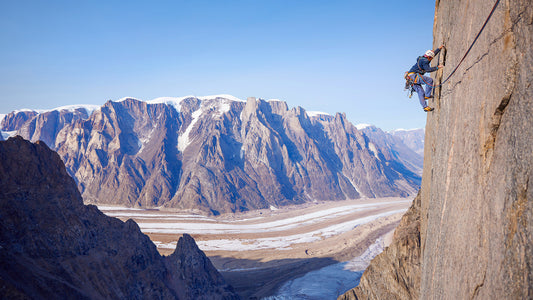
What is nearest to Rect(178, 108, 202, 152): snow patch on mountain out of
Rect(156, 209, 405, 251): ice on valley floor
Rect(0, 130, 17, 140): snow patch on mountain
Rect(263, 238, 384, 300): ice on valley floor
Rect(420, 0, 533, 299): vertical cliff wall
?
Rect(0, 130, 17, 140): snow patch on mountain

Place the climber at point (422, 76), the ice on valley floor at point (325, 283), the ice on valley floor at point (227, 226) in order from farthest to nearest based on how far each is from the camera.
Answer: the ice on valley floor at point (227, 226), the ice on valley floor at point (325, 283), the climber at point (422, 76)

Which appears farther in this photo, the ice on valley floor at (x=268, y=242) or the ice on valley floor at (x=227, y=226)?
the ice on valley floor at (x=227, y=226)

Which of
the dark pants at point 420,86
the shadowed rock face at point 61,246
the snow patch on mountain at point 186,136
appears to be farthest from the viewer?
the snow patch on mountain at point 186,136

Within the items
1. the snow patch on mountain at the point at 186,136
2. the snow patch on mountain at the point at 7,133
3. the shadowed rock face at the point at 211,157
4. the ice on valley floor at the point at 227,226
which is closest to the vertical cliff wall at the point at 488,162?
the ice on valley floor at the point at 227,226

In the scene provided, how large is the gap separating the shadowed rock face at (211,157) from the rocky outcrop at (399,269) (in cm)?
10895

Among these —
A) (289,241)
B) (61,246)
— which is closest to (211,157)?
(289,241)

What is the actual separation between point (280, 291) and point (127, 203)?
99.4m

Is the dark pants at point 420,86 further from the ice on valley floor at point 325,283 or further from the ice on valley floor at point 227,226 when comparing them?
the ice on valley floor at point 227,226

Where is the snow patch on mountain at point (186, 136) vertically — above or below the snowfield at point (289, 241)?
above

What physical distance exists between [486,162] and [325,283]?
182 ft

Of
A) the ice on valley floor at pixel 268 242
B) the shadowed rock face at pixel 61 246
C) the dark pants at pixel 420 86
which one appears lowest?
the ice on valley floor at pixel 268 242

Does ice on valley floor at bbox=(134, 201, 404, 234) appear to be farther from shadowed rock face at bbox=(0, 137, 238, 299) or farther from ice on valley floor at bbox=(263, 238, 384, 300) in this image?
shadowed rock face at bbox=(0, 137, 238, 299)

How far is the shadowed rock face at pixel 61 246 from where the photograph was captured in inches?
884

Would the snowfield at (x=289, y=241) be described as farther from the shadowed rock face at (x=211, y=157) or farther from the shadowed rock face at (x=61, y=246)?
the shadowed rock face at (x=61, y=246)
